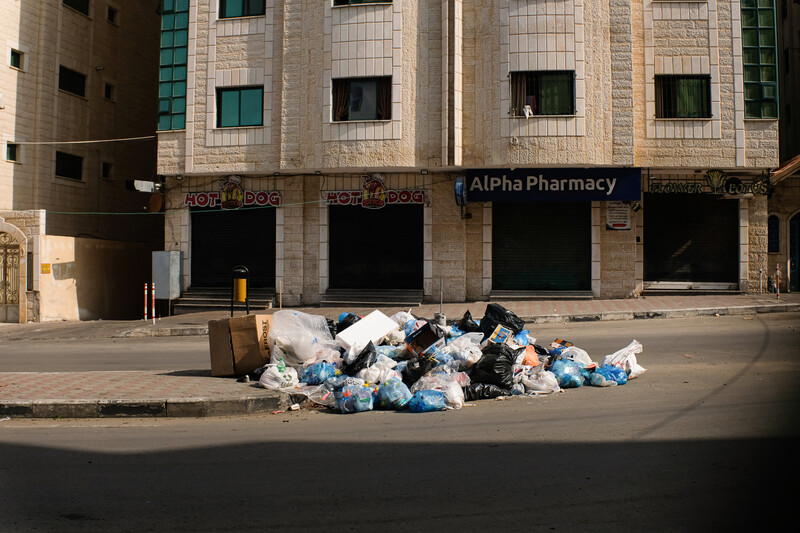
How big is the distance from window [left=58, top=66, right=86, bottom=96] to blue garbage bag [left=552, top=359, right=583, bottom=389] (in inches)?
913

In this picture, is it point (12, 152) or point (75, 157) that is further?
point (75, 157)

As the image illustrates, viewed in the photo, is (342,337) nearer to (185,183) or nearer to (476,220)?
(476,220)

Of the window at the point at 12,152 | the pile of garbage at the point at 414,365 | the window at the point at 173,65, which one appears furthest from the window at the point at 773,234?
the window at the point at 12,152

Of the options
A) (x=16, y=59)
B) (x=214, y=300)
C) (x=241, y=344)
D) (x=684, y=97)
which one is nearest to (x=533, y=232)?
(x=684, y=97)

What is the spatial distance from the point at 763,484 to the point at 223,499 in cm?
363

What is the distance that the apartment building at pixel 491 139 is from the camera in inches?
726

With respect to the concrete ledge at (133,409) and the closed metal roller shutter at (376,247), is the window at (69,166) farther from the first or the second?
the concrete ledge at (133,409)

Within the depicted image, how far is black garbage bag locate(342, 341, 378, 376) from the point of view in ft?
26.1

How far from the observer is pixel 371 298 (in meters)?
19.6

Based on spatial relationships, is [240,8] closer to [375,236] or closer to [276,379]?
[375,236]

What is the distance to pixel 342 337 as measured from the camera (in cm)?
850

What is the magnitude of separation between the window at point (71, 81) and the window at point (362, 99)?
39.2 feet

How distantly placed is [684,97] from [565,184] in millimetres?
4460

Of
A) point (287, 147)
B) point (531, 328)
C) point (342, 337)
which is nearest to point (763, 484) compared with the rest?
point (342, 337)
